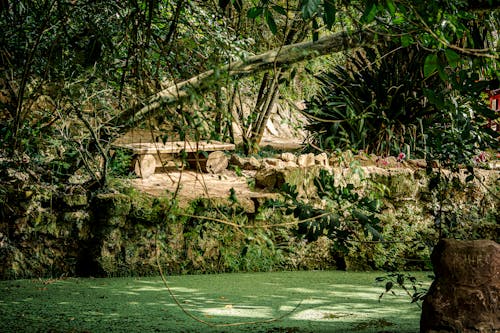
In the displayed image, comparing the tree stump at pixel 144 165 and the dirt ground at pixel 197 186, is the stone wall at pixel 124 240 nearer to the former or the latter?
the dirt ground at pixel 197 186

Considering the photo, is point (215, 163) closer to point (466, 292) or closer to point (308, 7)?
point (466, 292)

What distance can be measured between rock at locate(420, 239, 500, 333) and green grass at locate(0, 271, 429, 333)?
0.45 m

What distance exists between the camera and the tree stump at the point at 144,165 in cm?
484

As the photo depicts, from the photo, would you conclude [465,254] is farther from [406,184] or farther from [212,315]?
[406,184]

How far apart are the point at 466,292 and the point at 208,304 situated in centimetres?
147

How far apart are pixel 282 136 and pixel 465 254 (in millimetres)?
8818

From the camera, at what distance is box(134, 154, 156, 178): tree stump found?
4836 mm

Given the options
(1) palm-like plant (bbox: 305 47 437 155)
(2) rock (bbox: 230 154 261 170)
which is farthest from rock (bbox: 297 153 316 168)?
(1) palm-like plant (bbox: 305 47 437 155)

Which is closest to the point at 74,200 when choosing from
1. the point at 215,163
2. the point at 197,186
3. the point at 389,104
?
the point at 197,186

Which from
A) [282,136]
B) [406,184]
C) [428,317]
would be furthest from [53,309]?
[282,136]

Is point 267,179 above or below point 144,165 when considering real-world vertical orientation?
below

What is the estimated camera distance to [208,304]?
10.5ft

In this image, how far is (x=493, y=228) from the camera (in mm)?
4598

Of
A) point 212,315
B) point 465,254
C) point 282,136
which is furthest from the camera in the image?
point 282,136
